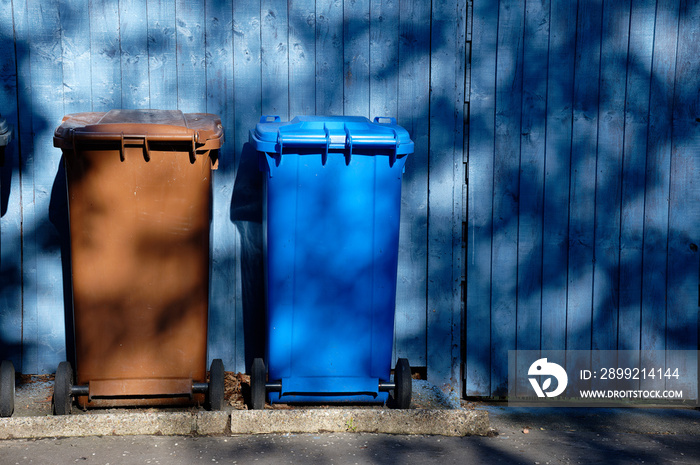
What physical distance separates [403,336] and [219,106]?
5.80ft

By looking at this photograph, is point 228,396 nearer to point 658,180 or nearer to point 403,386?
point 403,386

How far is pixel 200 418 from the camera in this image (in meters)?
3.86

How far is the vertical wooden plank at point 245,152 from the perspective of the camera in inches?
171

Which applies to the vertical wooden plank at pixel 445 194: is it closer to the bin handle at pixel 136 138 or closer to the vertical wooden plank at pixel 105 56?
the bin handle at pixel 136 138

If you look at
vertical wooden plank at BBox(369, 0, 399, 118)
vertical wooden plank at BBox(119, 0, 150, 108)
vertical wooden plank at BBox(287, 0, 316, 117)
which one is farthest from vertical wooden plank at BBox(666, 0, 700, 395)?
vertical wooden plank at BBox(119, 0, 150, 108)

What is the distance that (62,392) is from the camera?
12.4 ft

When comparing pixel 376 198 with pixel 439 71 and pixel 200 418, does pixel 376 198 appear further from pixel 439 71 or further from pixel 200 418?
pixel 200 418

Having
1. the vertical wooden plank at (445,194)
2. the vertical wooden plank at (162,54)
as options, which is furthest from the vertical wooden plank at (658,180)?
the vertical wooden plank at (162,54)

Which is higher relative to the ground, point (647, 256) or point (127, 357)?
point (647, 256)

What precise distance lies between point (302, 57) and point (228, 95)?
0.49 m

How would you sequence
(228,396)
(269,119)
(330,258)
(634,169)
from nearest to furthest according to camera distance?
(330,258) → (228,396) → (269,119) → (634,169)

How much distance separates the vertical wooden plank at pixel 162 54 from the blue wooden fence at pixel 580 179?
1758 millimetres

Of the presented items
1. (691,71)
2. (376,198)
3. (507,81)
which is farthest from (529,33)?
(376,198)

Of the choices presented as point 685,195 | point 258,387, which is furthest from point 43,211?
point 685,195
